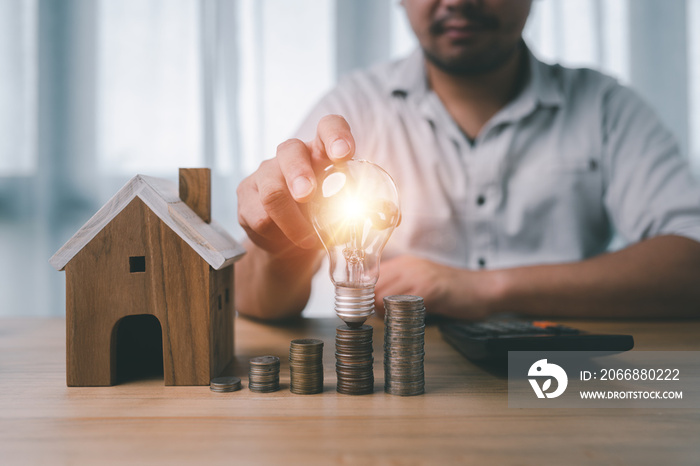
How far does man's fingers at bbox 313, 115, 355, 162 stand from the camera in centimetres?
64

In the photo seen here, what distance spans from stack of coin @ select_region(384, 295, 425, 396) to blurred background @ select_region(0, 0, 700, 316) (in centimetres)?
170

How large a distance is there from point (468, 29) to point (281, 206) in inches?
33.4

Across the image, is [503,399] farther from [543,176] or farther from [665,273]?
[543,176]

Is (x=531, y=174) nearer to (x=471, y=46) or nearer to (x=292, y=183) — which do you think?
(x=471, y=46)

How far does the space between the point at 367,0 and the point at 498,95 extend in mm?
971

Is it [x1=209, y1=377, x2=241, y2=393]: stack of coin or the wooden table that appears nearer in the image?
the wooden table

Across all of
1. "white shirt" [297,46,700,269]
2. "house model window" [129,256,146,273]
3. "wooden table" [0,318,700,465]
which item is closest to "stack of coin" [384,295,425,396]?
"wooden table" [0,318,700,465]

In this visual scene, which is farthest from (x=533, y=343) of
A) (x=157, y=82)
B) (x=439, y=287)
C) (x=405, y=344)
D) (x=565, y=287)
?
(x=157, y=82)

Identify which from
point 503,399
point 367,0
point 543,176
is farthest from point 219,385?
point 367,0

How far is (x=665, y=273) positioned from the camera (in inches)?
45.4

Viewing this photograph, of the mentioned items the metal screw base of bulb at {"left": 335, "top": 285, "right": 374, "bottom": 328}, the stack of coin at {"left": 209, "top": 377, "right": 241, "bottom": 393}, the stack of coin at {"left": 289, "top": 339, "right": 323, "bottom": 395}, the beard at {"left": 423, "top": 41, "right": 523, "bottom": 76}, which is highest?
the beard at {"left": 423, "top": 41, "right": 523, "bottom": 76}

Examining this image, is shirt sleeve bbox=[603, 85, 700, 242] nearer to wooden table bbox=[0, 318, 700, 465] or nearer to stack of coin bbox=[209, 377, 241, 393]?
wooden table bbox=[0, 318, 700, 465]

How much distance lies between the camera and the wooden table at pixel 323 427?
433 mm

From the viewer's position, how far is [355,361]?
0.59 meters
